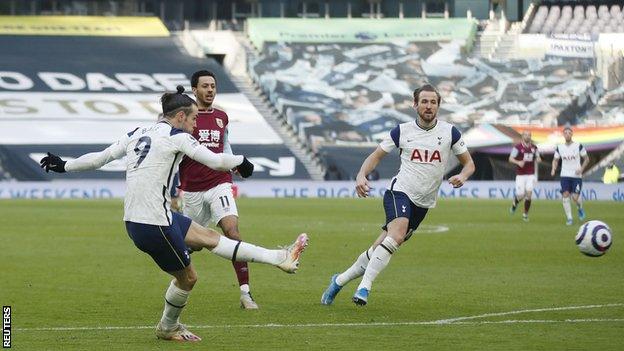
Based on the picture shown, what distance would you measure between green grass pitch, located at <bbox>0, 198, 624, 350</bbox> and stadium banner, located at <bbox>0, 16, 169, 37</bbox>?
43598 millimetres

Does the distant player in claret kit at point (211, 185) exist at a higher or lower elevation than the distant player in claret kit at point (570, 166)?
higher

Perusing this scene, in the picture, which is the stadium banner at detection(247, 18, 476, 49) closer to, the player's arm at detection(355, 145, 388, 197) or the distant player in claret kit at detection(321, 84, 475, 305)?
the distant player in claret kit at detection(321, 84, 475, 305)

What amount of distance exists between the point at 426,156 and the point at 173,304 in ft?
13.8

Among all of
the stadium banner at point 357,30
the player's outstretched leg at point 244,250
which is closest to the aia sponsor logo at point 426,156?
the player's outstretched leg at point 244,250

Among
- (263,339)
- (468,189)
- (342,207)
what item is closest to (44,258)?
(263,339)

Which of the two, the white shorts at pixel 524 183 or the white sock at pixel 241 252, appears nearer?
the white sock at pixel 241 252

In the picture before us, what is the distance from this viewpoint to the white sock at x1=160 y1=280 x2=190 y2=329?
11961 millimetres

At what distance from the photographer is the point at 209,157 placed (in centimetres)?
1131

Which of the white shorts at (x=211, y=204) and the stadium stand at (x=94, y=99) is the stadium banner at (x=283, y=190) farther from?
the white shorts at (x=211, y=204)

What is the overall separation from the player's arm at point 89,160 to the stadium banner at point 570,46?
62281mm

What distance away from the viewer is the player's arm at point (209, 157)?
11.3 meters

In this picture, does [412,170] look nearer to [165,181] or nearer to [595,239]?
[595,239]

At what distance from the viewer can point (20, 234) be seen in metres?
28.9

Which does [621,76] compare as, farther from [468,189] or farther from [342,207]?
[342,207]
